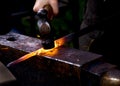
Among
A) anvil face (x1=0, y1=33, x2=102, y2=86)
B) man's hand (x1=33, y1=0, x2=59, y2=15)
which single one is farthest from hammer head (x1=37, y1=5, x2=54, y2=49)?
man's hand (x1=33, y1=0, x2=59, y2=15)

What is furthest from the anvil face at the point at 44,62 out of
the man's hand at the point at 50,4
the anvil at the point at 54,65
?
the man's hand at the point at 50,4

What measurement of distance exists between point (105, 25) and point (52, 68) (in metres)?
1.88

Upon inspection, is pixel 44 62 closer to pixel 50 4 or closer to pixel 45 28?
pixel 45 28

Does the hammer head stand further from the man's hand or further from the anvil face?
the man's hand

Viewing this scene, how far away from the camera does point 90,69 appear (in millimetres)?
2510

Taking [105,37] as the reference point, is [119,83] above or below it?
above

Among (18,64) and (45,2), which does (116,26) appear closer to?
(45,2)

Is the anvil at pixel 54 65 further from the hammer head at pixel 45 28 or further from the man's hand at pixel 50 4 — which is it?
the man's hand at pixel 50 4

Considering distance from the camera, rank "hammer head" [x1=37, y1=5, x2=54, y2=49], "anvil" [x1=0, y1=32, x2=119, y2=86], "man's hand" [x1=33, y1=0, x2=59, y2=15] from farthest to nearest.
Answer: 1. "man's hand" [x1=33, y1=0, x2=59, y2=15]
2. "hammer head" [x1=37, y1=5, x2=54, y2=49]
3. "anvil" [x1=0, y1=32, x2=119, y2=86]

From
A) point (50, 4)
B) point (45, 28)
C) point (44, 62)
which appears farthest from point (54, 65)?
point (50, 4)

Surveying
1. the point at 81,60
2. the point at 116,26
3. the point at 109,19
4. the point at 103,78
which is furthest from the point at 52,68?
the point at 116,26

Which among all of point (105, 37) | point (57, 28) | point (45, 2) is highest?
point (45, 2)

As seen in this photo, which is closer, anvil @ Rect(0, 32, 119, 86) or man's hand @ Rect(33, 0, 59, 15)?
anvil @ Rect(0, 32, 119, 86)

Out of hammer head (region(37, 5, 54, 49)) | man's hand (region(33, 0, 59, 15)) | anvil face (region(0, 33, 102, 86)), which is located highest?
man's hand (region(33, 0, 59, 15))
